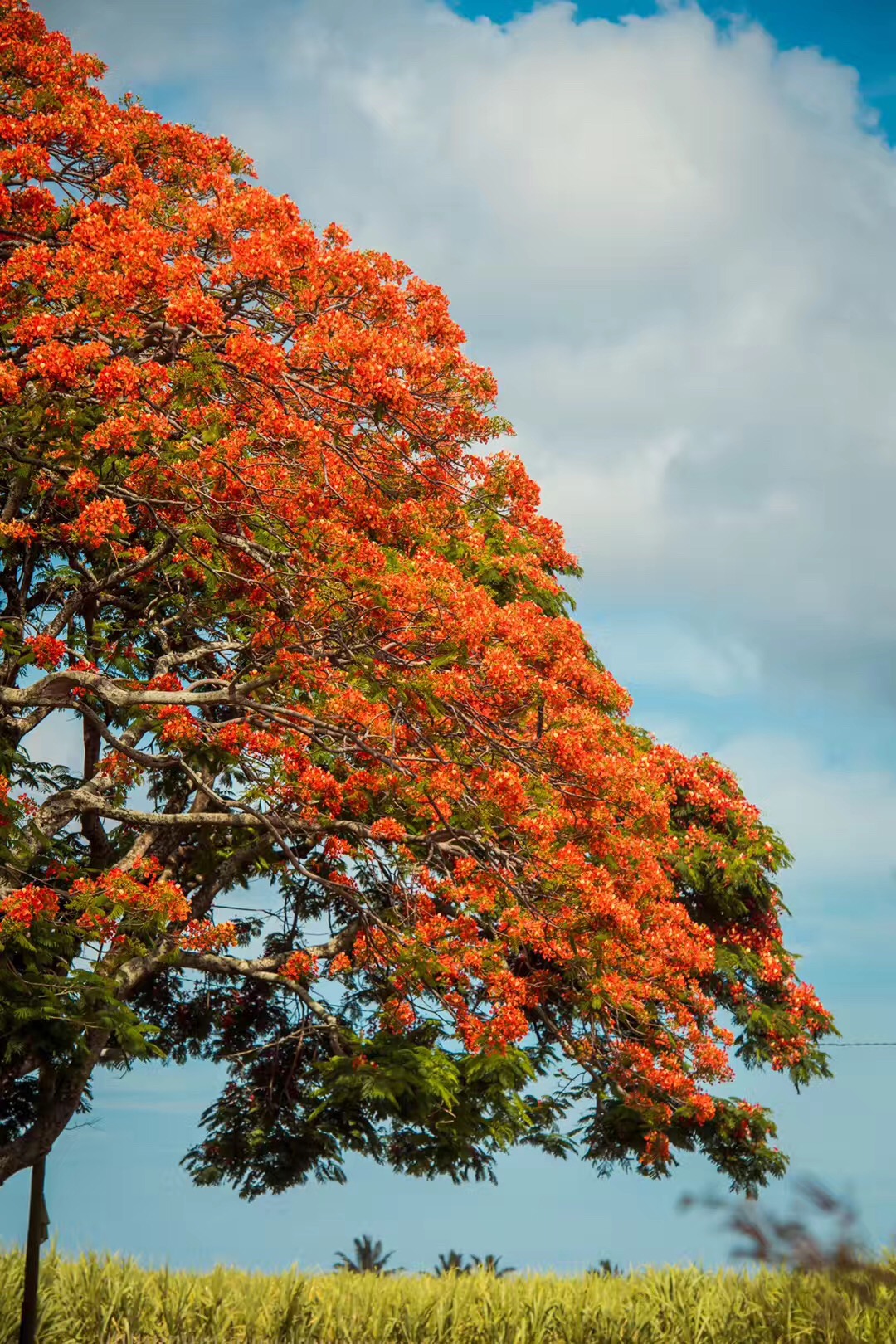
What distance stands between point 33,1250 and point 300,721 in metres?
6.10

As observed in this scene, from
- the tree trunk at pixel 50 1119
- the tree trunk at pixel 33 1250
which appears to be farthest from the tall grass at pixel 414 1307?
the tree trunk at pixel 50 1119

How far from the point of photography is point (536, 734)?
12266 mm

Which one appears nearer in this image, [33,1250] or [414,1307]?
[414,1307]

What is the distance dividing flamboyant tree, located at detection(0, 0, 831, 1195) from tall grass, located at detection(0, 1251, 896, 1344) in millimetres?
1718

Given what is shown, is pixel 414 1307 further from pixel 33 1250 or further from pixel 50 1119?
pixel 50 1119

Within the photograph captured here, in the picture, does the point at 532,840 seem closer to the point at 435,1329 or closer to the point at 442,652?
the point at 442,652

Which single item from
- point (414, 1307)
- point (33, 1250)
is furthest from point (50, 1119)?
point (414, 1307)

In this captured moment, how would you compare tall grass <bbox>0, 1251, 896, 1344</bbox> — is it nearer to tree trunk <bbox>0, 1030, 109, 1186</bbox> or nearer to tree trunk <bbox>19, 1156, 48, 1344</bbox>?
tree trunk <bbox>19, 1156, 48, 1344</bbox>

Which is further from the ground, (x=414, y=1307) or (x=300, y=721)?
(x=300, y=721)

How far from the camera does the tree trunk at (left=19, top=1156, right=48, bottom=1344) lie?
470 inches

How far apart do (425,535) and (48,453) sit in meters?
4.10

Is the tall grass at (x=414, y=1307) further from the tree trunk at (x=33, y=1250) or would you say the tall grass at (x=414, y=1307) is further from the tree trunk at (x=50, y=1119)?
the tree trunk at (x=50, y=1119)

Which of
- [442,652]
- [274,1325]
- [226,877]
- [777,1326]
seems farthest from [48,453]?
[777,1326]

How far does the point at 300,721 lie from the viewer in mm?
10953
